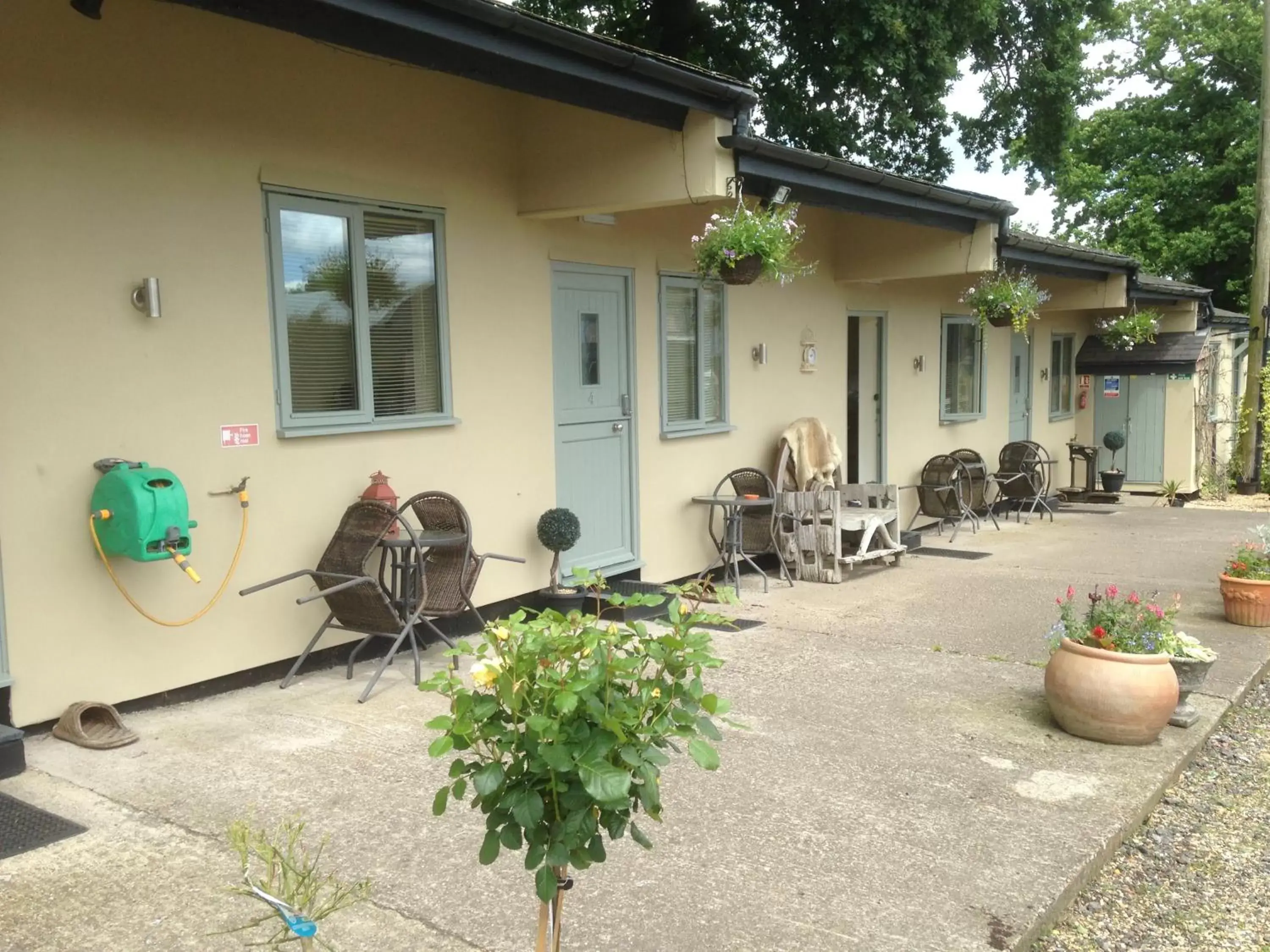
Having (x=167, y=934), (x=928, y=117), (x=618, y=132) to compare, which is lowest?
(x=167, y=934)

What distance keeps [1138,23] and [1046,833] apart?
2486 cm

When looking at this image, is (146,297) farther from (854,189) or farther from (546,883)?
(854,189)

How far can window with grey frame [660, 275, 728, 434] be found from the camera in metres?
7.22

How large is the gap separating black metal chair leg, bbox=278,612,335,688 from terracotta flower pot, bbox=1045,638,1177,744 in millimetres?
3258

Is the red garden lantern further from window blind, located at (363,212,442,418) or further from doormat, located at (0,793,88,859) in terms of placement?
doormat, located at (0,793,88,859)

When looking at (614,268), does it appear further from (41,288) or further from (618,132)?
(41,288)

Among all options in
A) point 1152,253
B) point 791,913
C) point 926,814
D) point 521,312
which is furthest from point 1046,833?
point 1152,253

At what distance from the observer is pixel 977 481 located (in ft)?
35.0

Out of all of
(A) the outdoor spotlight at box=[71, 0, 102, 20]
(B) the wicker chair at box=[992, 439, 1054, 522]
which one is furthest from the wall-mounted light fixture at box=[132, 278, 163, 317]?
(B) the wicker chair at box=[992, 439, 1054, 522]

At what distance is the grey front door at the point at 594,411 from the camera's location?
642 centimetres

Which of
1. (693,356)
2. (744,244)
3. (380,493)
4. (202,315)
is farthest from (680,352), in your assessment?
(202,315)

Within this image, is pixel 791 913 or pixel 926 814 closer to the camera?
pixel 791 913

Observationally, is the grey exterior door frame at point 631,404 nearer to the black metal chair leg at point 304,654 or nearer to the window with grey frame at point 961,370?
the black metal chair leg at point 304,654

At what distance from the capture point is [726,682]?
5051 millimetres
